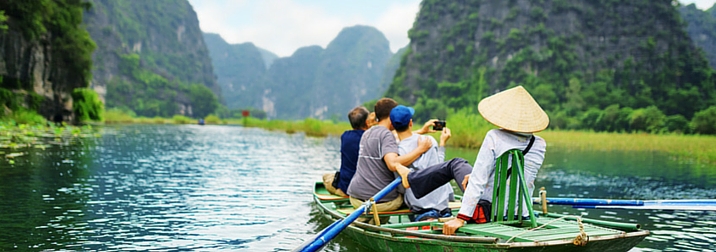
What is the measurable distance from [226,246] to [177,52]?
16011 centimetres

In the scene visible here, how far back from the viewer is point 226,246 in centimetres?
591

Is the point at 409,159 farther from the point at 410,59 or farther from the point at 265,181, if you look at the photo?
the point at 410,59

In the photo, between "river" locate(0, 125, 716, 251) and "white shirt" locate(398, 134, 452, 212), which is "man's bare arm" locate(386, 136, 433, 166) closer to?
"white shirt" locate(398, 134, 452, 212)

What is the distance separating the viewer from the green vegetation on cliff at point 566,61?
2303 inches

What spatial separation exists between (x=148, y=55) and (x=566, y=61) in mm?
107932

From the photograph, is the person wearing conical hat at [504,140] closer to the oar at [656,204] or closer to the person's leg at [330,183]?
the oar at [656,204]

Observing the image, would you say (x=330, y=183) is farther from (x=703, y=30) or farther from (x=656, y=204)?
(x=703, y=30)

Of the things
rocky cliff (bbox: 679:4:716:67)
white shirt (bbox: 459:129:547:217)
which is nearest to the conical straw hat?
white shirt (bbox: 459:129:547:217)

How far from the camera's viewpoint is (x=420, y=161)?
228 inches

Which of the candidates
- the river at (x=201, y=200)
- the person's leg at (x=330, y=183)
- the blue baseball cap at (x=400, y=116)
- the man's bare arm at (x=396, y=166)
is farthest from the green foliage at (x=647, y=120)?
the man's bare arm at (x=396, y=166)

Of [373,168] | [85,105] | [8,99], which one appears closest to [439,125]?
[373,168]

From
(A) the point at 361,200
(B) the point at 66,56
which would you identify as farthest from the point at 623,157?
(B) the point at 66,56

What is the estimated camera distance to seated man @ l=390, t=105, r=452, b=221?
5586 mm

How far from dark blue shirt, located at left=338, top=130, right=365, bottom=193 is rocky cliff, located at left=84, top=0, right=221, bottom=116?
279 feet
